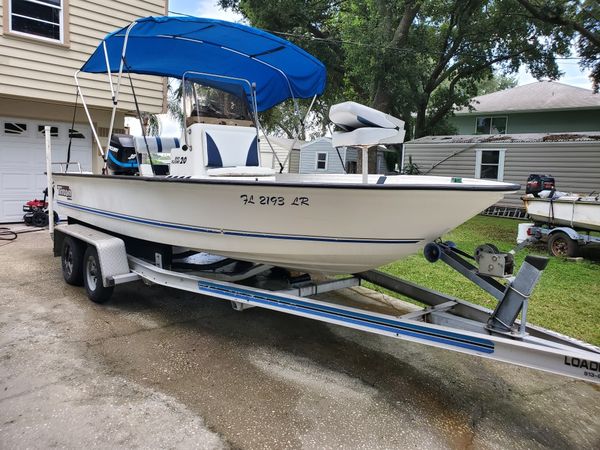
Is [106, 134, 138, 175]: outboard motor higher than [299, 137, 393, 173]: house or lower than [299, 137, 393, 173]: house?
lower

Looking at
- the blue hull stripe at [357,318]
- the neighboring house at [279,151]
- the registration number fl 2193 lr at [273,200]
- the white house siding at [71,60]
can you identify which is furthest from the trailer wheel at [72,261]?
the white house siding at [71,60]

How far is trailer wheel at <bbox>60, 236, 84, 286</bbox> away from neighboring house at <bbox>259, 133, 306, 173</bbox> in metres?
2.38

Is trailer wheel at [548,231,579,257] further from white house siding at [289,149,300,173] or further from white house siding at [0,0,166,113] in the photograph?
white house siding at [289,149,300,173]

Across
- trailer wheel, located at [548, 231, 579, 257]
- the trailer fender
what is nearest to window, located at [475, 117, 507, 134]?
trailer wheel, located at [548, 231, 579, 257]

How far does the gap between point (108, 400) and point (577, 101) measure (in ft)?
79.1

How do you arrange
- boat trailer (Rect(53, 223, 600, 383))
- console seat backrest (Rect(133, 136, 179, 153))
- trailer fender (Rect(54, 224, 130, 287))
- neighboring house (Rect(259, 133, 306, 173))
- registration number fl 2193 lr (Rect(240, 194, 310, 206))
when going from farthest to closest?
1. neighboring house (Rect(259, 133, 306, 173))
2. console seat backrest (Rect(133, 136, 179, 153))
3. trailer fender (Rect(54, 224, 130, 287))
4. registration number fl 2193 lr (Rect(240, 194, 310, 206))
5. boat trailer (Rect(53, 223, 600, 383))

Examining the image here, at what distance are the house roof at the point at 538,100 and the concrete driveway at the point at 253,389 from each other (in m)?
20.2

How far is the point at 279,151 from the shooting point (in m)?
22.4

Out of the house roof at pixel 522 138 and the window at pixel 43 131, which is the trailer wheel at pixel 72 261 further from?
the house roof at pixel 522 138

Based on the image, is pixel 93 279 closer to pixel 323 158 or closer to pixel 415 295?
pixel 415 295

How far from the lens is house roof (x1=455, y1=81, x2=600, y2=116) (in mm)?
21031

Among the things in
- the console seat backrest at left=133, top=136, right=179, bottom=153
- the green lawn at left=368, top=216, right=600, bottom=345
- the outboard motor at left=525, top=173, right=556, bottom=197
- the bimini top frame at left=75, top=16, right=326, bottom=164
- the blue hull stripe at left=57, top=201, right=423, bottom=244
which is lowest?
the green lawn at left=368, top=216, right=600, bottom=345

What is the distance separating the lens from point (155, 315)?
468 cm

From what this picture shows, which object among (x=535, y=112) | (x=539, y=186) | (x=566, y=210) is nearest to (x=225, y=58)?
(x=566, y=210)
